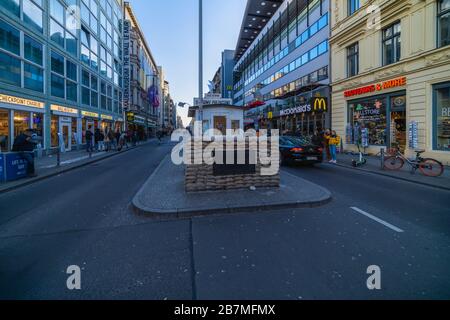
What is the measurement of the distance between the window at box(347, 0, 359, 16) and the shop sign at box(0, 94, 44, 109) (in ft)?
73.4

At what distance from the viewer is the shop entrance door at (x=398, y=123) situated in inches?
565

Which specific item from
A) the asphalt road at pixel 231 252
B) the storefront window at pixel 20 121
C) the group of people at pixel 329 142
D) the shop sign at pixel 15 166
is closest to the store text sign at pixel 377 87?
the group of people at pixel 329 142

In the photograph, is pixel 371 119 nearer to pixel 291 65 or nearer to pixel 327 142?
pixel 327 142

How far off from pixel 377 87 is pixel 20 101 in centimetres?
2126

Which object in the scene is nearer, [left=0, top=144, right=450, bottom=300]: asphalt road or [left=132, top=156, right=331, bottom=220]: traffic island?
[left=0, top=144, right=450, bottom=300]: asphalt road

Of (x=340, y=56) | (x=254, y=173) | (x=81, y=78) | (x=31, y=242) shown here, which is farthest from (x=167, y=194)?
(x=81, y=78)

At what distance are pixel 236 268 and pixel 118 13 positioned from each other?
136 feet

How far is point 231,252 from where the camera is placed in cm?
351

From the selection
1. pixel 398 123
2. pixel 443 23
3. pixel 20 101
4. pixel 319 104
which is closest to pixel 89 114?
pixel 20 101

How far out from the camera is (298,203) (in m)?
5.64

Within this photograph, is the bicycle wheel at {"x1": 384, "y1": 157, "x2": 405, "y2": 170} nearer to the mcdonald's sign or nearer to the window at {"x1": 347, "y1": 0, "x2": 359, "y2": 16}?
the mcdonald's sign

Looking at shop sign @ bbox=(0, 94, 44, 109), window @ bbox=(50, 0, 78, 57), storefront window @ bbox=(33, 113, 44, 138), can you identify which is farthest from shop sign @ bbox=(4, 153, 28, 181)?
window @ bbox=(50, 0, 78, 57)

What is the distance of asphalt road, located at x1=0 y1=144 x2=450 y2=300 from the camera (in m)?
2.68

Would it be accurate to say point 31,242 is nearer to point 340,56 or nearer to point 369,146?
point 369,146
